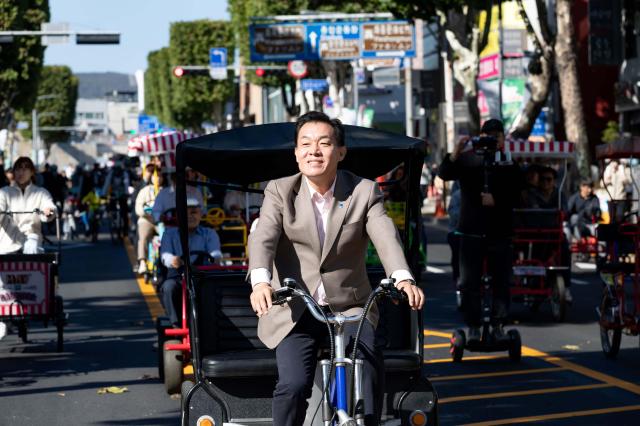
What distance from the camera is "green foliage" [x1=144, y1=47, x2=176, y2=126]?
117 metres

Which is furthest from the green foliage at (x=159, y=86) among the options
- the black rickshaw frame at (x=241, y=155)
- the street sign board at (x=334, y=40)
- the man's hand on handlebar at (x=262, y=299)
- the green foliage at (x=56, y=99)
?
the man's hand on handlebar at (x=262, y=299)

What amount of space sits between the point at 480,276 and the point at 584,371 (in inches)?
45.4

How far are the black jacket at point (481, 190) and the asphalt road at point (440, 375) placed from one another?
1121 mm

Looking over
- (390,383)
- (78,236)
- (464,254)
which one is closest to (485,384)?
(464,254)

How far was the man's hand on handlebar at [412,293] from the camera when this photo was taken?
19.2 feet

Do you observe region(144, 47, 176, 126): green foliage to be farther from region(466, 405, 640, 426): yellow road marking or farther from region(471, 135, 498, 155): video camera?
region(466, 405, 640, 426): yellow road marking

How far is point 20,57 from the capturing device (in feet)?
212

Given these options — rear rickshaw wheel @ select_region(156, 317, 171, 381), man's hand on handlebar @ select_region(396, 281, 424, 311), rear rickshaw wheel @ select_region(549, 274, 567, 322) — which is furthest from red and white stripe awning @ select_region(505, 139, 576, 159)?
man's hand on handlebar @ select_region(396, 281, 424, 311)

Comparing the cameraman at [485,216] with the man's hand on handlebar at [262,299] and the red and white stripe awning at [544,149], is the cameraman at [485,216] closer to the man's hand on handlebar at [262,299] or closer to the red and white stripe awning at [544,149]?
the man's hand on handlebar at [262,299]

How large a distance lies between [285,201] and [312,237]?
0.64 ft

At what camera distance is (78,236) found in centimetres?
3753

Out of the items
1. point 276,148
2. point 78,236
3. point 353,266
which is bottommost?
point 78,236

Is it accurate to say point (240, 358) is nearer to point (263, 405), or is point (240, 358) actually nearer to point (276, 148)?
point (263, 405)

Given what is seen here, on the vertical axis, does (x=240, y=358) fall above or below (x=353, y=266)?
below
